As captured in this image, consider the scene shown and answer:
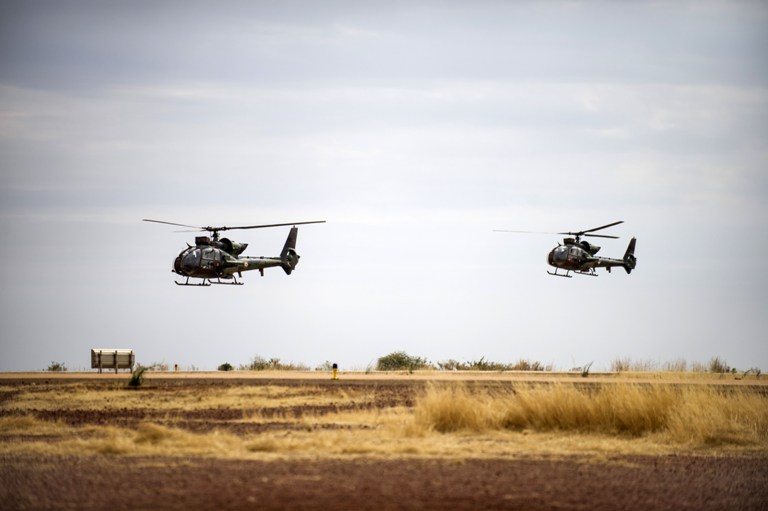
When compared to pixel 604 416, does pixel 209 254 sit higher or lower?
higher

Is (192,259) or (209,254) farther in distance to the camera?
(209,254)

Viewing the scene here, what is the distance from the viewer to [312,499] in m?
17.1

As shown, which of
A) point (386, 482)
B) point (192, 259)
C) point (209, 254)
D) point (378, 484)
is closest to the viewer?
point (378, 484)

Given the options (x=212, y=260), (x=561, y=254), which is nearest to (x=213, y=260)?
(x=212, y=260)

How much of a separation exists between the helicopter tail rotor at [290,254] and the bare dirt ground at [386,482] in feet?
162

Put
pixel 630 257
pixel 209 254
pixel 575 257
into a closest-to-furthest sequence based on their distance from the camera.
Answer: pixel 209 254, pixel 575 257, pixel 630 257

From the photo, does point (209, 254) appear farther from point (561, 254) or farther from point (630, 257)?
point (630, 257)

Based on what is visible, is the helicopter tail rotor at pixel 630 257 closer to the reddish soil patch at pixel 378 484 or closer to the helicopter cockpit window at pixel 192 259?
the helicopter cockpit window at pixel 192 259

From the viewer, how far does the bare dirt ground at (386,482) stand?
56.0 ft

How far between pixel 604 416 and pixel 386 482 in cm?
1008

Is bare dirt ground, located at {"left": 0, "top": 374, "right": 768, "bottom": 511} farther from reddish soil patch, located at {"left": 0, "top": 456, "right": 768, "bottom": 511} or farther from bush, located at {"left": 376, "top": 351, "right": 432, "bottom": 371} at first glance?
bush, located at {"left": 376, "top": 351, "right": 432, "bottom": 371}

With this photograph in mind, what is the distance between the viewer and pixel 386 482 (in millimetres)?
18781

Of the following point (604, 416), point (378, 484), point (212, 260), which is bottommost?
point (378, 484)

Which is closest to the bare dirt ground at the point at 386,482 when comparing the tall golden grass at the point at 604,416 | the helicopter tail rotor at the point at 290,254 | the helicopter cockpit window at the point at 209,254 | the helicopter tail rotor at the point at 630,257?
the tall golden grass at the point at 604,416
